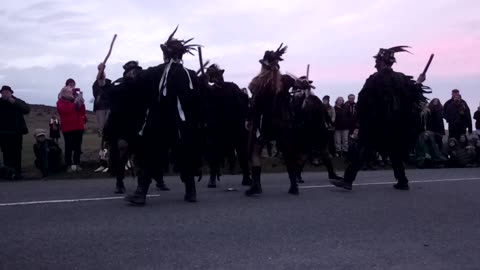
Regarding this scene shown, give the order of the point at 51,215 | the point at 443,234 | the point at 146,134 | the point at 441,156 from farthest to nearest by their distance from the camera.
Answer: the point at 441,156
the point at 146,134
the point at 51,215
the point at 443,234

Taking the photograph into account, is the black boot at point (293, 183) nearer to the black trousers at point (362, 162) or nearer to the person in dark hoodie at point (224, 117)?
the black trousers at point (362, 162)

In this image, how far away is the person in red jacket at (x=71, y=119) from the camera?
604 inches

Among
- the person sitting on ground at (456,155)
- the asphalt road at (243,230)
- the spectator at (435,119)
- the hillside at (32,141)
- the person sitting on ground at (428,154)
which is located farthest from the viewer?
the spectator at (435,119)

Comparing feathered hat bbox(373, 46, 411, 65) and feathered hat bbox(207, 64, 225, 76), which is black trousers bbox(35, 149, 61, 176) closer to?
feathered hat bbox(207, 64, 225, 76)

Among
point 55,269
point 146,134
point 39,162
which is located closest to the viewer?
point 55,269

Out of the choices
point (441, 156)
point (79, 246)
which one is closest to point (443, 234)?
point (79, 246)

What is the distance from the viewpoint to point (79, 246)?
6.97 metres

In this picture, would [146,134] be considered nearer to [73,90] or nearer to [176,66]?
[176,66]

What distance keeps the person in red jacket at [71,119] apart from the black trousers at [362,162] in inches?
257

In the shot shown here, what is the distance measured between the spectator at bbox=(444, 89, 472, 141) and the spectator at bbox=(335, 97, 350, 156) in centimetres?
298

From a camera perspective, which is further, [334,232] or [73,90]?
[73,90]

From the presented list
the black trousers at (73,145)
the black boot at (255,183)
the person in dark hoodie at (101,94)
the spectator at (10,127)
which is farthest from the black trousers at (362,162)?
the spectator at (10,127)

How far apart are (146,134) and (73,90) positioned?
6.35 m

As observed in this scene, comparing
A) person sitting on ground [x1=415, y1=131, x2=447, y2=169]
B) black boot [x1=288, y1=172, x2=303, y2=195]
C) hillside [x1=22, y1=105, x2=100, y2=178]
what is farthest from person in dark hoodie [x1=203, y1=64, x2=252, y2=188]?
person sitting on ground [x1=415, y1=131, x2=447, y2=169]
